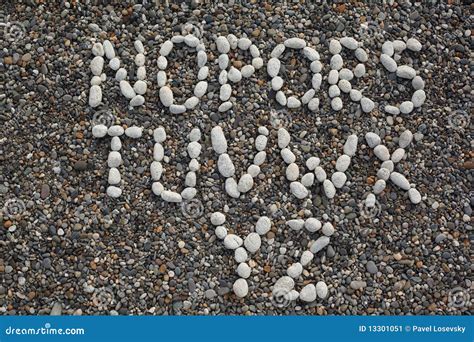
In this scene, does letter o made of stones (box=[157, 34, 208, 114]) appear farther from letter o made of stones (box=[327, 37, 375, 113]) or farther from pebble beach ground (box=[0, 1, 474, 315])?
letter o made of stones (box=[327, 37, 375, 113])

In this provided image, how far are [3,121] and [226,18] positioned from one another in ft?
1.65

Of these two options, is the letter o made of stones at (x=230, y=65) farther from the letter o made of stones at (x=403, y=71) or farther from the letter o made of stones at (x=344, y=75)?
the letter o made of stones at (x=403, y=71)

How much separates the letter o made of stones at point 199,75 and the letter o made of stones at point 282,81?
0.14 meters

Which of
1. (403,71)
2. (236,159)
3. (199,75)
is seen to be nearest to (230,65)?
(199,75)

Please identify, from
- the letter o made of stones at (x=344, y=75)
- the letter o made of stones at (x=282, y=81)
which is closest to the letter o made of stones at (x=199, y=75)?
the letter o made of stones at (x=282, y=81)

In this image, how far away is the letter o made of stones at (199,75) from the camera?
141 cm

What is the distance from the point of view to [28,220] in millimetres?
1389

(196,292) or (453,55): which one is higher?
(453,55)

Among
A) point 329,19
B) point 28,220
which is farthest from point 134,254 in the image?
point 329,19

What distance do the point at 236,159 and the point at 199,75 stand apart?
0.19 meters

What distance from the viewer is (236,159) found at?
4.61ft

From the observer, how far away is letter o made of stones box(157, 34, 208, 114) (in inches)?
55.4

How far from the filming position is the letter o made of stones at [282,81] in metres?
1.41

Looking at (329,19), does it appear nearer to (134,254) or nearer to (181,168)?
(181,168)
